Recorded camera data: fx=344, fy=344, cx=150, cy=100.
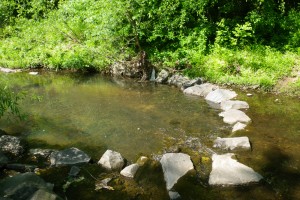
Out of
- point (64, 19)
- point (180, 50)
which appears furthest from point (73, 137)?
point (64, 19)

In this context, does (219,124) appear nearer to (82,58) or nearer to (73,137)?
(73,137)

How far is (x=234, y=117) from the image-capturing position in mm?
8758

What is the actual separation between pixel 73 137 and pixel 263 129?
4.59 m

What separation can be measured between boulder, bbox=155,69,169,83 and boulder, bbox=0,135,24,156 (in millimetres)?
5995

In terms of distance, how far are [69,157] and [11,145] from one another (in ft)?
4.93

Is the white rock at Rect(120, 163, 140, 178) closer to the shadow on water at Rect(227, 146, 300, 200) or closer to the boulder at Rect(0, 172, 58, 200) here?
the boulder at Rect(0, 172, 58, 200)

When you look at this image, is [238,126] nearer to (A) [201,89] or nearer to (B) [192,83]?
(A) [201,89]

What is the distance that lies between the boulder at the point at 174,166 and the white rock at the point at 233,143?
1000mm

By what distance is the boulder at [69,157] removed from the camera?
275 inches

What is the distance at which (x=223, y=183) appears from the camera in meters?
5.96

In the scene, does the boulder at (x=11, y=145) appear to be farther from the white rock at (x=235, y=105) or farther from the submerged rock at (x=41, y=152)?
the white rock at (x=235, y=105)

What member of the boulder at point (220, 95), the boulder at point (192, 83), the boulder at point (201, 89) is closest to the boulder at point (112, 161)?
the boulder at point (220, 95)

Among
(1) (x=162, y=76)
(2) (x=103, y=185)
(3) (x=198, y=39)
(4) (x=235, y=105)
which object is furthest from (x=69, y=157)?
(3) (x=198, y=39)

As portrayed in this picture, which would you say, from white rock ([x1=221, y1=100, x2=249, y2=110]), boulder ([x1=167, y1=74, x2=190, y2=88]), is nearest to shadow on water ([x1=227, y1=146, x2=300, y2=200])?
white rock ([x1=221, y1=100, x2=249, y2=110])
